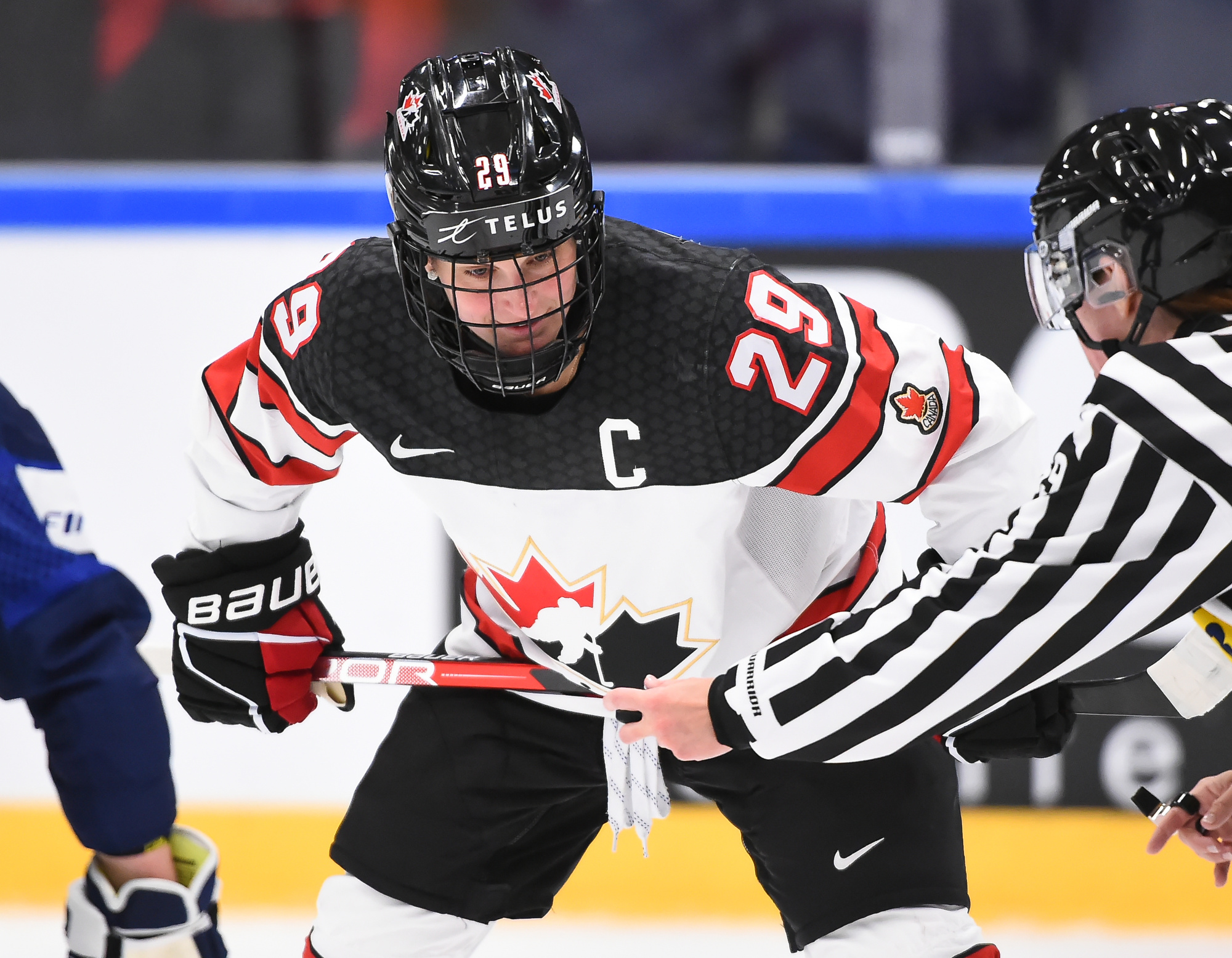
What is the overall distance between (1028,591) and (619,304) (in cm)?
56

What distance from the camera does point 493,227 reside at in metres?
1.55

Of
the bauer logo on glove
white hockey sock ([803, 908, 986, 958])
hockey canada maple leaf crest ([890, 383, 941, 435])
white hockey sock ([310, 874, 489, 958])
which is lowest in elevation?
white hockey sock ([310, 874, 489, 958])

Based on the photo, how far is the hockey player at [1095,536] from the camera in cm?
129

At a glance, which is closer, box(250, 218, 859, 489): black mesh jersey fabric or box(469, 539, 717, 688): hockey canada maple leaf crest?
box(250, 218, 859, 489): black mesh jersey fabric

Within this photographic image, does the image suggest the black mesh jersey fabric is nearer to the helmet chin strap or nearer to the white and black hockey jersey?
the white and black hockey jersey

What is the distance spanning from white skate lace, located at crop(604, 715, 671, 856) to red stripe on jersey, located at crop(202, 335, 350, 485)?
0.51 meters

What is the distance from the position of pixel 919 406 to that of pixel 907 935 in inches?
23.6

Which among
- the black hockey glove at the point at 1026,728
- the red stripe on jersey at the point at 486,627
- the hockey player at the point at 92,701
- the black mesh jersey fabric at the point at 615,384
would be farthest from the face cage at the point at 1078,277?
the hockey player at the point at 92,701

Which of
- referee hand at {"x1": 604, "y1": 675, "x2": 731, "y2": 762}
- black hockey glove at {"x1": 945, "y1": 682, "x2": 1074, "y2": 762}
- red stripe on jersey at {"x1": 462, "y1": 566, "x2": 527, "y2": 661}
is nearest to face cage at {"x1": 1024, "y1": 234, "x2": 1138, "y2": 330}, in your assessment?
black hockey glove at {"x1": 945, "y1": 682, "x2": 1074, "y2": 762}

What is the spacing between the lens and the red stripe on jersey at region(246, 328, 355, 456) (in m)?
1.81

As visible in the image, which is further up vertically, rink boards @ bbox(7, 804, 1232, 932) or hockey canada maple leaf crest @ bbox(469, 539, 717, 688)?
hockey canada maple leaf crest @ bbox(469, 539, 717, 688)

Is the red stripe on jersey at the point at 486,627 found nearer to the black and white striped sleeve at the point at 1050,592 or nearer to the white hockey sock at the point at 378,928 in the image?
the white hockey sock at the point at 378,928

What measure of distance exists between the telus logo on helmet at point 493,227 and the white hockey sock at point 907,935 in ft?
2.82

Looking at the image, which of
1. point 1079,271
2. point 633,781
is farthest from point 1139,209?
point 633,781
